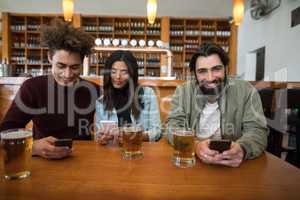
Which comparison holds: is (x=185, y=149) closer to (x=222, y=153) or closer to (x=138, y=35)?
(x=222, y=153)

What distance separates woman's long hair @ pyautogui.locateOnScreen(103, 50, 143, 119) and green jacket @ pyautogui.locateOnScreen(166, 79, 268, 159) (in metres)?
0.43

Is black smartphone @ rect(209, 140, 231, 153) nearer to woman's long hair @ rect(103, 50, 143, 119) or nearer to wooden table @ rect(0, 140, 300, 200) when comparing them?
wooden table @ rect(0, 140, 300, 200)

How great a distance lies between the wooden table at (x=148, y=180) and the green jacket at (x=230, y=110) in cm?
34

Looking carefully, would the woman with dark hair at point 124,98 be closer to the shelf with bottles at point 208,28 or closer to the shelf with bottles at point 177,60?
the shelf with bottles at point 177,60

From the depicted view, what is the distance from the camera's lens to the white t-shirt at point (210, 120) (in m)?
1.50

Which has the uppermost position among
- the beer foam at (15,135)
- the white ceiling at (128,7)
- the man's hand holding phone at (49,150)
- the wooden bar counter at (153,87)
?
the white ceiling at (128,7)

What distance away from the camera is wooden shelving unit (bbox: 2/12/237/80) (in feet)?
20.5

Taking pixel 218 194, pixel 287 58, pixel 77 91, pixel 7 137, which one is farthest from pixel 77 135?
pixel 287 58

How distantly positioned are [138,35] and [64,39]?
16.2ft

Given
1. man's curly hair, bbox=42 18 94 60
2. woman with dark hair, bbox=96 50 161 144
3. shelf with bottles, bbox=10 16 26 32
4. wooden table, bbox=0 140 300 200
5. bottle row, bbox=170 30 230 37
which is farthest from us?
bottle row, bbox=170 30 230 37

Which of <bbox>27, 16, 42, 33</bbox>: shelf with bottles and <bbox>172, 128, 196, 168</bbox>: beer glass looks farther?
<bbox>27, 16, 42, 33</bbox>: shelf with bottles

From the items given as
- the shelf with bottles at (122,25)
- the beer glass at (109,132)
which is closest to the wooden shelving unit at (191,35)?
the shelf with bottles at (122,25)

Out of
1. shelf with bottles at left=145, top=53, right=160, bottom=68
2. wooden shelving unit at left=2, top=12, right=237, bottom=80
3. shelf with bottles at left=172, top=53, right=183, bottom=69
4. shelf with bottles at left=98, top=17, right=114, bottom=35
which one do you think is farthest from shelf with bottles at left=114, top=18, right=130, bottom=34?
shelf with bottles at left=172, top=53, right=183, bottom=69

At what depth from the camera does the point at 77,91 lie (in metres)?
1.74
